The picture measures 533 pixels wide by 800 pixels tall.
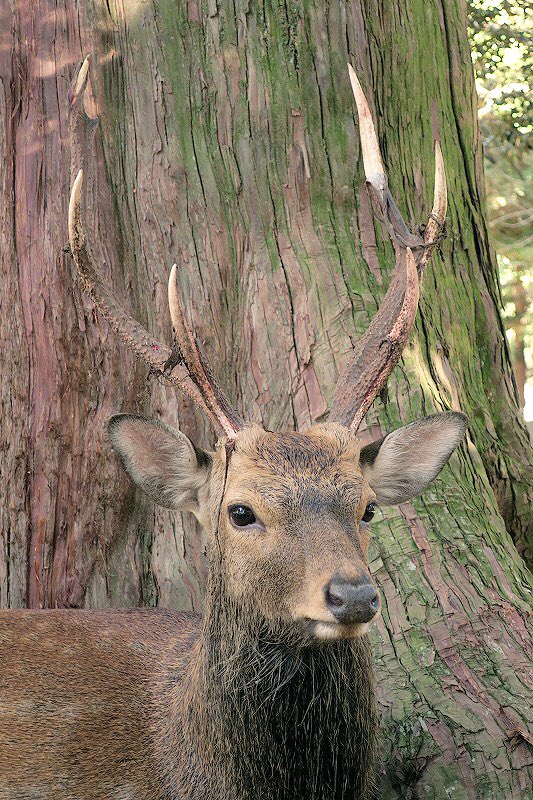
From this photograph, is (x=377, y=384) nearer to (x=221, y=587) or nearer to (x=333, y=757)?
(x=221, y=587)

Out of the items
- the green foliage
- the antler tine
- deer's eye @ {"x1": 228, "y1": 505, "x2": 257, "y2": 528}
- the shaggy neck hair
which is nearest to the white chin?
the shaggy neck hair

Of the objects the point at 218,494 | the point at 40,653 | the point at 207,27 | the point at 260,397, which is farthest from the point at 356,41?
the point at 40,653

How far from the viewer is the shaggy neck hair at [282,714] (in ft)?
11.5

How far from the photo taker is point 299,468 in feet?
11.4

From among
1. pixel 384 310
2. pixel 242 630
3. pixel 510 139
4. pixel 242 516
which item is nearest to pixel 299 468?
pixel 242 516

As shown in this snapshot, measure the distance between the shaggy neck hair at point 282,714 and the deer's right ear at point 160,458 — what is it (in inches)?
17.8

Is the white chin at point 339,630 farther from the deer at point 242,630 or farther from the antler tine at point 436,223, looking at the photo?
the antler tine at point 436,223

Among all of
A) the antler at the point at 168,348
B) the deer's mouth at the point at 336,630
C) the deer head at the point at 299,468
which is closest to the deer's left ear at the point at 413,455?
the deer head at the point at 299,468

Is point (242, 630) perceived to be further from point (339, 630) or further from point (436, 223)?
point (436, 223)

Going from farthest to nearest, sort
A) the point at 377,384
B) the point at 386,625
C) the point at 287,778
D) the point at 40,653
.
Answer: the point at 386,625
the point at 40,653
the point at 377,384
the point at 287,778

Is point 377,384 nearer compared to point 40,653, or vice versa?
point 377,384

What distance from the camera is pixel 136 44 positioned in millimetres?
5535

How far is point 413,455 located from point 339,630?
1162mm

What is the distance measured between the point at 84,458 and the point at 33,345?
67 centimetres
